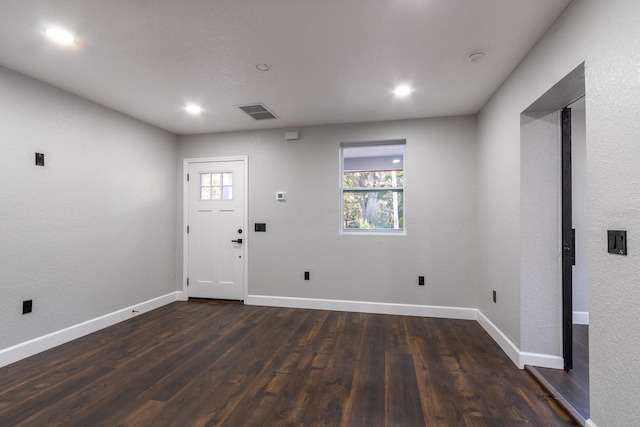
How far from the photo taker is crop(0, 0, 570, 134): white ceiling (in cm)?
174

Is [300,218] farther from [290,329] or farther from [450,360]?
[450,360]

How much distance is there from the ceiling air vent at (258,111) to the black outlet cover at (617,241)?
10.2 feet

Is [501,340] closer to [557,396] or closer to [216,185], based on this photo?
[557,396]

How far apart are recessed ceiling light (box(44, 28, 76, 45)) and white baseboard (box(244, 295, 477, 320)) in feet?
10.9

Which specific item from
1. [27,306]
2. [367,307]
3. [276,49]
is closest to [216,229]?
[27,306]

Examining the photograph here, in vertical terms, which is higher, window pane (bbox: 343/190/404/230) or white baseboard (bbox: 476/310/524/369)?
window pane (bbox: 343/190/404/230)

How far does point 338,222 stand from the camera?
153 inches

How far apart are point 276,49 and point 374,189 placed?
2.23 meters

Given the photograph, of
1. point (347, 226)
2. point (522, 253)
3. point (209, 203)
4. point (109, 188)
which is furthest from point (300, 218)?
point (522, 253)

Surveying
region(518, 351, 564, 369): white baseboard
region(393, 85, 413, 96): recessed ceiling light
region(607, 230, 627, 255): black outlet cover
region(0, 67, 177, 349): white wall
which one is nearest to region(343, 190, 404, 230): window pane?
region(393, 85, 413, 96): recessed ceiling light

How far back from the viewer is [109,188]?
10.9ft

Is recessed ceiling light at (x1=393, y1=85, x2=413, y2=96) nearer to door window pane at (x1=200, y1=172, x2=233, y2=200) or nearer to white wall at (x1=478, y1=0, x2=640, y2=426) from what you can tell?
white wall at (x1=478, y1=0, x2=640, y2=426)

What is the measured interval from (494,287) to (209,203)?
3.90m

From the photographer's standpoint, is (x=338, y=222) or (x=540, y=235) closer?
(x=540, y=235)
